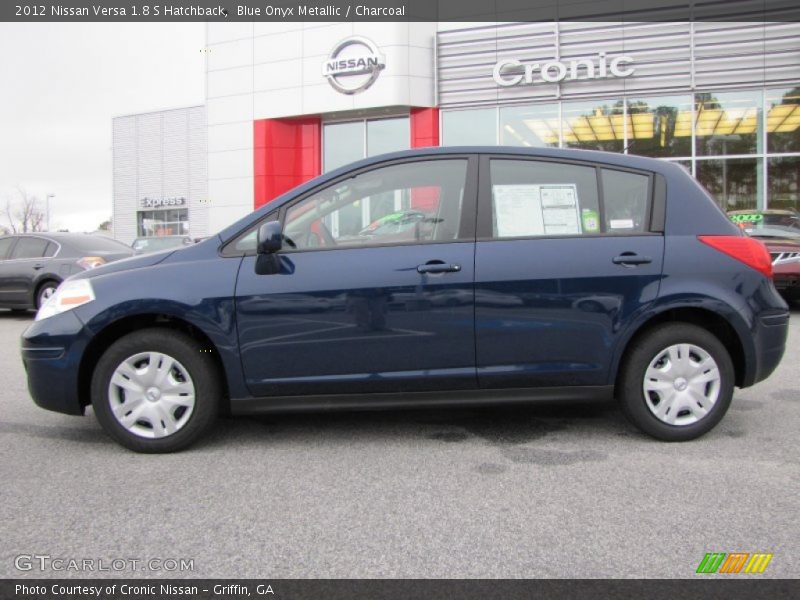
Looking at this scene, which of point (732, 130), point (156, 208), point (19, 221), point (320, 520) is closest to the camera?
point (320, 520)

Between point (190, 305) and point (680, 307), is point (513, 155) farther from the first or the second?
point (190, 305)

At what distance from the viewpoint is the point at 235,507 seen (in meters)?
2.92

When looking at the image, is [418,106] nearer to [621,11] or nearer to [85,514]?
[621,11]

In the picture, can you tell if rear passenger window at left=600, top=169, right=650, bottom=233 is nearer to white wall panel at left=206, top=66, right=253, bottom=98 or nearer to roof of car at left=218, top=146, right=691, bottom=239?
roof of car at left=218, top=146, right=691, bottom=239

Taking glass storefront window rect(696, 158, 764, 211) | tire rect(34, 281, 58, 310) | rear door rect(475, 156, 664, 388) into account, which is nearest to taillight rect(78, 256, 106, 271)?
tire rect(34, 281, 58, 310)

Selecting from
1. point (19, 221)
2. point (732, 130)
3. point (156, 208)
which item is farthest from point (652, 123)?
point (19, 221)

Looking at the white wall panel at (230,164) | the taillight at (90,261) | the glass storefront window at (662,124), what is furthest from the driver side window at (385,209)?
the white wall panel at (230,164)

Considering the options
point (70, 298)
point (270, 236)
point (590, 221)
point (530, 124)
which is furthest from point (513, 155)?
point (530, 124)

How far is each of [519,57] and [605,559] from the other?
17.5 m

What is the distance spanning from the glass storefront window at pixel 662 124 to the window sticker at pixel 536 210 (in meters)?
14.9

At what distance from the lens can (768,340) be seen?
12.3ft

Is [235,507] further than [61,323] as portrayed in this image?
No

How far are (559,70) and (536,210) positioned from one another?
15277 millimetres

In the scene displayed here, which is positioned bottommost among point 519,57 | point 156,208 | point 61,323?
point 61,323
